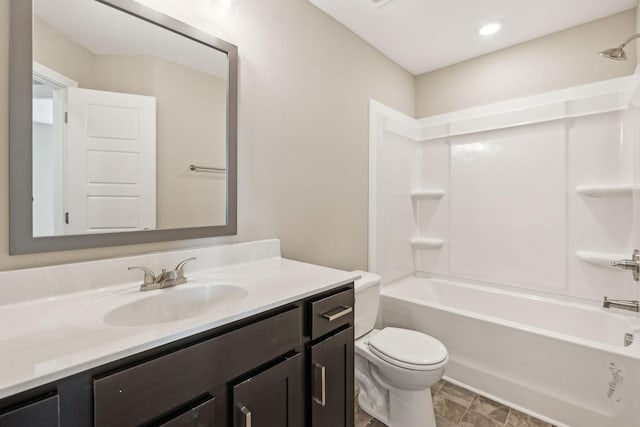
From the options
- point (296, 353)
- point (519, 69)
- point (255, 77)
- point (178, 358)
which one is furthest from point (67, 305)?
point (519, 69)

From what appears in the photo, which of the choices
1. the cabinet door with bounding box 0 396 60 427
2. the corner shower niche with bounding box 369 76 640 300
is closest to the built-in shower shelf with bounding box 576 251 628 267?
the corner shower niche with bounding box 369 76 640 300

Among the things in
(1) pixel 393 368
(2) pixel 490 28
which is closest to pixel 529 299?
(1) pixel 393 368

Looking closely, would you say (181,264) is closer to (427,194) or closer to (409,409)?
(409,409)

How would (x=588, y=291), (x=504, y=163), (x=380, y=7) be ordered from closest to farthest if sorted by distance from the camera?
(x=380, y=7), (x=588, y=291), (x=504, y=163)

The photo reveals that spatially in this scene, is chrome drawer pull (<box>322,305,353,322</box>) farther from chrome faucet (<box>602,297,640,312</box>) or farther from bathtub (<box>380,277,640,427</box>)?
chrome faucet (<box>602,297,640,312</box>)

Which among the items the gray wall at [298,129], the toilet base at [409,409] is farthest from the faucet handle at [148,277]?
the toilet base at [409,409]

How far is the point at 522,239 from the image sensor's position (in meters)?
2.37

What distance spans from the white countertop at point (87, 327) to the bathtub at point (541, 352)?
49.8 inches

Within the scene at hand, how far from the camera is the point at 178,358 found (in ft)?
2.27

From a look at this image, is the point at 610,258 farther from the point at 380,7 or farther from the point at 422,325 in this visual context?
the point at 380,7

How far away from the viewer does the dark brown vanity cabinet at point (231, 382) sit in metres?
0.57

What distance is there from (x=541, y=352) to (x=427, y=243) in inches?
49.2

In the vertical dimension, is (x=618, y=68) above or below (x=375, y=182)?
above

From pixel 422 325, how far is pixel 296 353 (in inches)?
58.7
